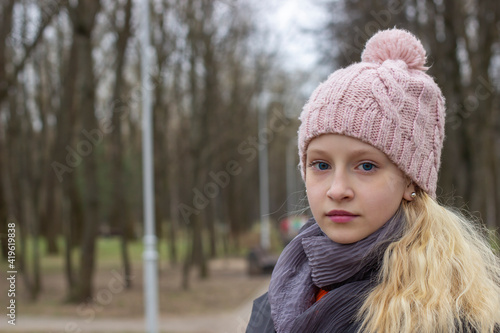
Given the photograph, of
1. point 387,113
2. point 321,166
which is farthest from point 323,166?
point 387,113

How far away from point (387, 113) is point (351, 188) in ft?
0.80

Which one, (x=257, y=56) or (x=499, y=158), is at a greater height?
(x=257, y=56)

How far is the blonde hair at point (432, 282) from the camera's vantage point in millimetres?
1582

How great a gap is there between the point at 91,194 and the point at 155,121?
18.4 ft

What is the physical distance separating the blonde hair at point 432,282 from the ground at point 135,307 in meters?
6.99

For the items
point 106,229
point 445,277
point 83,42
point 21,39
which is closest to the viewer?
point 445,277

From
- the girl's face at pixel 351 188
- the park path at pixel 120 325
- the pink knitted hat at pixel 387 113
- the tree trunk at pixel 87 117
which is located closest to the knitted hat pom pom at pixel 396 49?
the pink knitted hat at pixel 387 113

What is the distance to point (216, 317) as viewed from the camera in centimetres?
1244

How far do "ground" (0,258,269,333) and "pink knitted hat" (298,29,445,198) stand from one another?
6.97 meters

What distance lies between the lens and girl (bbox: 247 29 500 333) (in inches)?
64.7

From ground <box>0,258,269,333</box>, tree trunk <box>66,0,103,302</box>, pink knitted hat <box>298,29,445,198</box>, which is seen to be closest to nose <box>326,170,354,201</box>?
pink knitted hat <box>298,29,445,198</box>

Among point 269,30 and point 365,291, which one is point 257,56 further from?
point 365,291

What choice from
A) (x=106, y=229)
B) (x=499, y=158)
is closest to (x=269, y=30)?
(x=499, y=158)

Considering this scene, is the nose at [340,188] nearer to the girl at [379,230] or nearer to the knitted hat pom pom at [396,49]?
the girl at [379,230]
